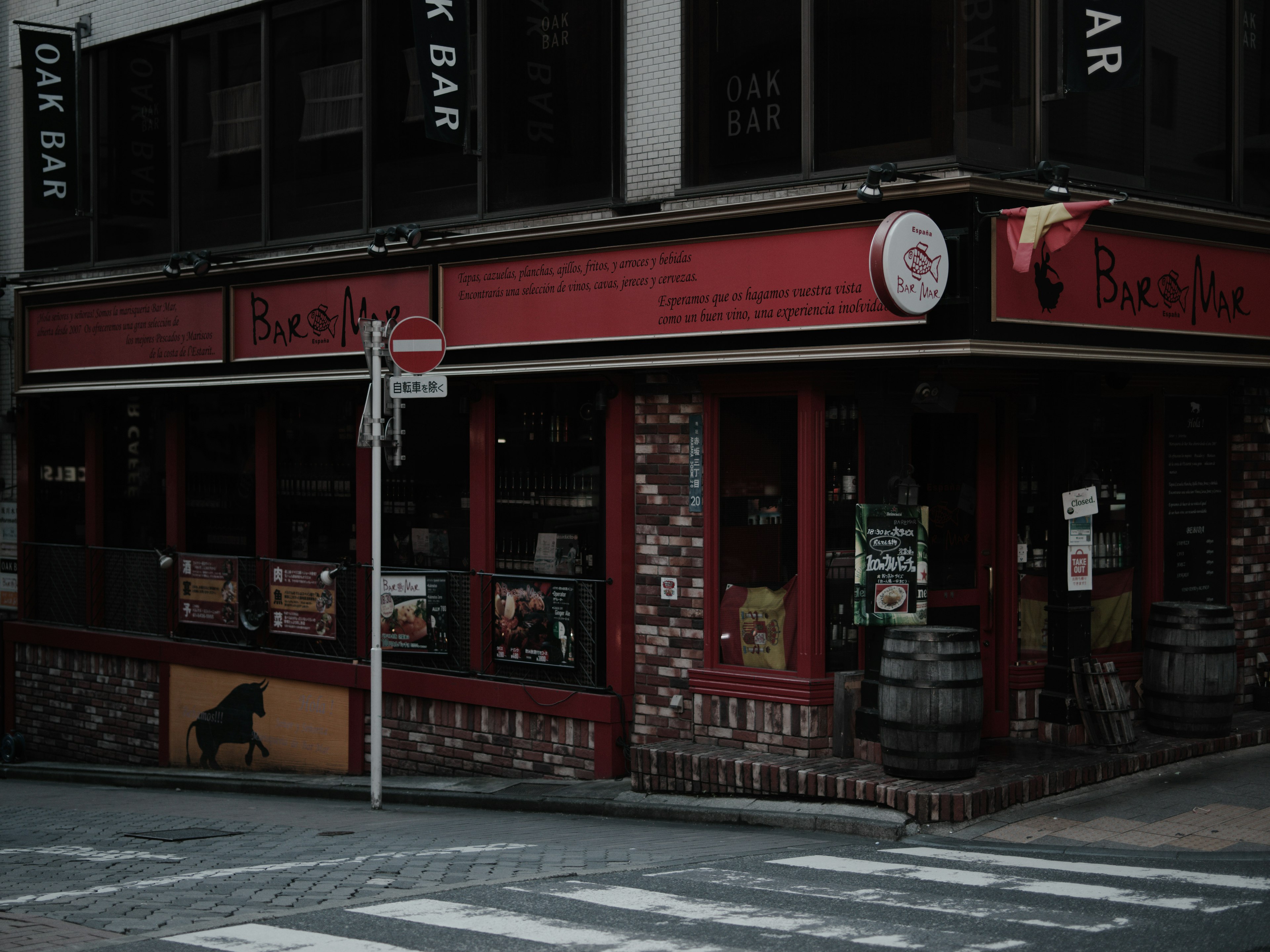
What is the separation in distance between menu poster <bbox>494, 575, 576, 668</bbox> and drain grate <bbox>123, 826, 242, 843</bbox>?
9.64ft

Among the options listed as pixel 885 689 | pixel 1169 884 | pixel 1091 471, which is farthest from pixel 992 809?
pixel 1091 471

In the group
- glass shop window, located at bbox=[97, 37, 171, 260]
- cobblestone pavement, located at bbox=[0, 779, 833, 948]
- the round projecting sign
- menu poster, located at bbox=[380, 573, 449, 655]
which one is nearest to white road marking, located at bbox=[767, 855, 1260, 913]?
cobblestone pavement, located at bbox=[0, 779, 833, 948]

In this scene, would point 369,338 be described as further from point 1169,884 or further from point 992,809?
point 1169,884

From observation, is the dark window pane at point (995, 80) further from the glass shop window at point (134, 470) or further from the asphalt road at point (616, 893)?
the glass shop window at point (134, 470)

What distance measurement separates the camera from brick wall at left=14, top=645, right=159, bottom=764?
53.9ft

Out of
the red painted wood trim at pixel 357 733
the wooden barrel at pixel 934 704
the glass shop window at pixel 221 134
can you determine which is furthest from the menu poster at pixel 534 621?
the glass shop window at pixel 221 134

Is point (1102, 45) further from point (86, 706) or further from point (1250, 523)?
point (86, 706)

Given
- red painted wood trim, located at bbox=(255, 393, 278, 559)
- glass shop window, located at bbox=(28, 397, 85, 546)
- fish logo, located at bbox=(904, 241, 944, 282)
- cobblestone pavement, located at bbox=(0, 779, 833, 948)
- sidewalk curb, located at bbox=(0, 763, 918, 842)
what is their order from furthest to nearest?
glass shop window, located at bbox=(28, 397, 85, 546), red painted wood trim, located at bbox=(255, 393, 278, 559), sidewalk curb, located at bbox=(0, 763, 918, 842), fish logo, located at bbox=(904, 241, 944, 282), cobblestone pavement, located at bbox=(0, 779, 833, 948)

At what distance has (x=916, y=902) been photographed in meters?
7.12

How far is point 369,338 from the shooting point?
1134cm

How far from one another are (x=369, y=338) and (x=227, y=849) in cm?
401

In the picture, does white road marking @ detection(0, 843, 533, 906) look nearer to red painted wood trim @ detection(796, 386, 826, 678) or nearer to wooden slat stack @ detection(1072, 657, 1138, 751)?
red painted wood trim @ detection(796, 386, 826, 678)

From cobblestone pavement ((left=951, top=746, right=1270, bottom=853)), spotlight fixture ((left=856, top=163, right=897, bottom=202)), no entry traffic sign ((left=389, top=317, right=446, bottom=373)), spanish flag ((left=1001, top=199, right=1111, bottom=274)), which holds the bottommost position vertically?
cobblestone pavement ((left=951, top=746, right=1270, bottom=853))

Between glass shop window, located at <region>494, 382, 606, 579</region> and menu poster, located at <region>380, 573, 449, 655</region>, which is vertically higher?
glass shop window, located at <region>494, 382, 606, 579</region>
